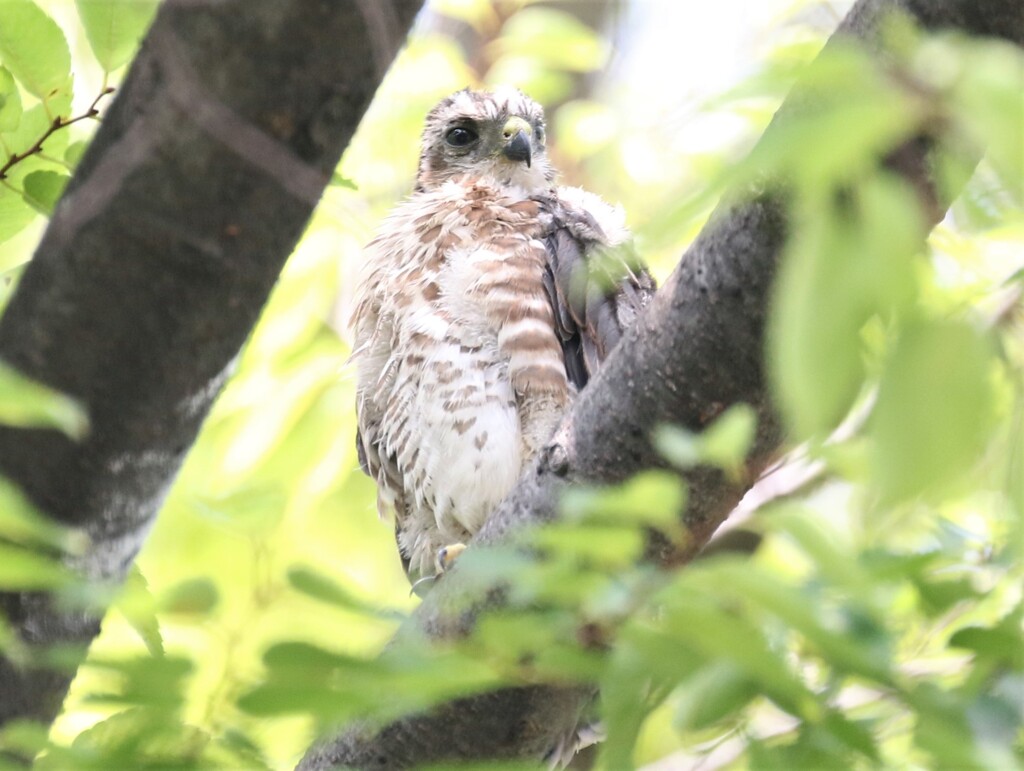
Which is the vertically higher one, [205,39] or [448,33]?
[448,33]

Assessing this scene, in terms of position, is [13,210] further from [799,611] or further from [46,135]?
[799,611]

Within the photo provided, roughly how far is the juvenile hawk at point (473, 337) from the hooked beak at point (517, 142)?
10.8 inches

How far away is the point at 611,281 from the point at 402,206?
159 cm

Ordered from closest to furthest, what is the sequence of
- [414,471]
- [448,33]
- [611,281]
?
[611,281] → [414,471] → [448,33]

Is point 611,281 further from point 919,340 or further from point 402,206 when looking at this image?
point 919,340

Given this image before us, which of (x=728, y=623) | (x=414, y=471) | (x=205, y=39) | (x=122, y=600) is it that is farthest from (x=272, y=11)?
(x=414, y=471)

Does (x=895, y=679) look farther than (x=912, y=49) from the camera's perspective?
Yes

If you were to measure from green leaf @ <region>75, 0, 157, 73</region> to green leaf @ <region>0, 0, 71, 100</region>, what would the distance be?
69 mm

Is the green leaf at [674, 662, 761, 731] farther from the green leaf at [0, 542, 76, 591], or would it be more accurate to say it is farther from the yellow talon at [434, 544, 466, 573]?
the yellow talon at [434, 544, 466, 573]

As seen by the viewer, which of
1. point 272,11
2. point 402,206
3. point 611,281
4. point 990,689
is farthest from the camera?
point 402,206

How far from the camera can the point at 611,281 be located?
2.98 metres

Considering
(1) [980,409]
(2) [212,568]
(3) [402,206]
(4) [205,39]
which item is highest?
(3) [402,206]

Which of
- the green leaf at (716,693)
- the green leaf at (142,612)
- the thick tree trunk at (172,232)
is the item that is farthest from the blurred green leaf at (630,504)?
the thick tree trunk at (172,232)

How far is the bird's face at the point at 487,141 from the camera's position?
452 centimetres
